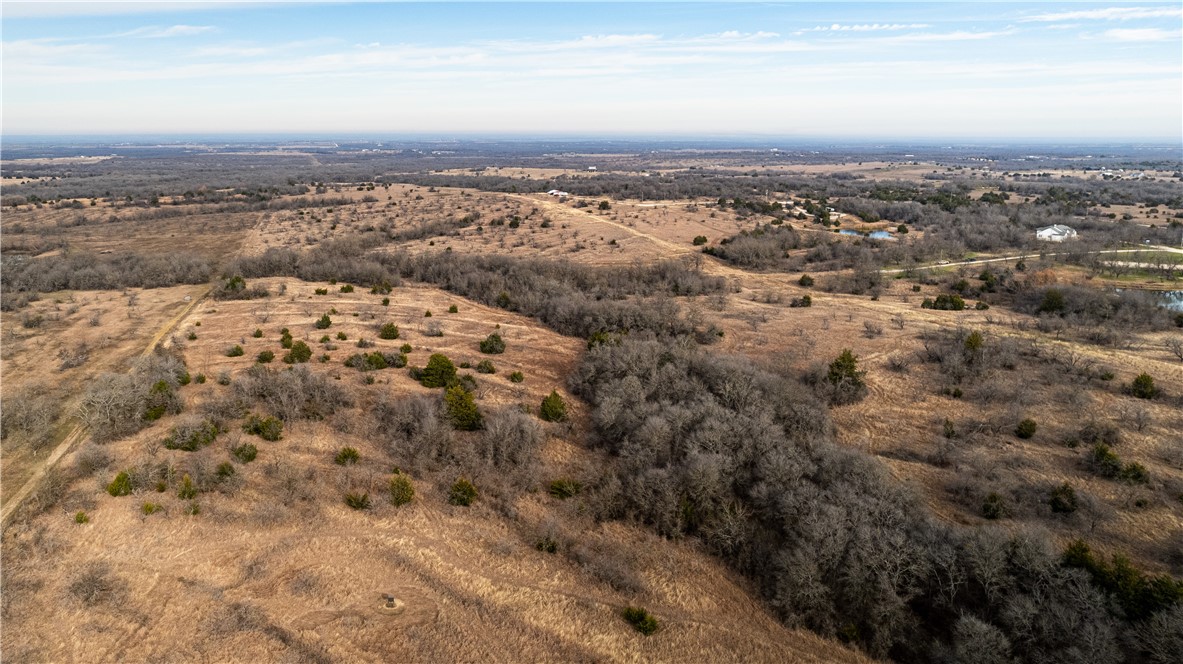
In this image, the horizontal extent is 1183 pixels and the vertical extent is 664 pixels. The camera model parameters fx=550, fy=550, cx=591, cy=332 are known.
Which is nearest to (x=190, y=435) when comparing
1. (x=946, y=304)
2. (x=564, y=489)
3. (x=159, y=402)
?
(x=159, y=402)

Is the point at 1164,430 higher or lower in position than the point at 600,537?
higher

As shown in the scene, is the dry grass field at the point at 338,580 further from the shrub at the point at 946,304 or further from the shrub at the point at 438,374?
the shrub at the point at 946,304

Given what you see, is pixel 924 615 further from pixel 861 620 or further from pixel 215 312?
pixel 215 312

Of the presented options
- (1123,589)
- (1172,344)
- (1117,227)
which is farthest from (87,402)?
(1117,227)

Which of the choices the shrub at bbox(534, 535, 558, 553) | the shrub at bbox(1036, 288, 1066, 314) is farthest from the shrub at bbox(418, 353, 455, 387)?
the shrub at bbox(1036, 288, 1066, 314)

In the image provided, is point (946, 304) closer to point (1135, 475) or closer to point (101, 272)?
point (1135, 475)
